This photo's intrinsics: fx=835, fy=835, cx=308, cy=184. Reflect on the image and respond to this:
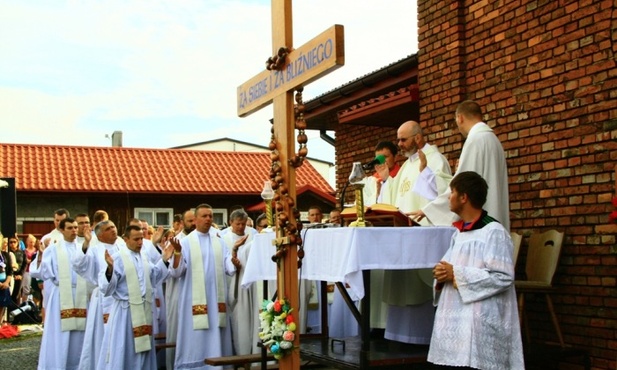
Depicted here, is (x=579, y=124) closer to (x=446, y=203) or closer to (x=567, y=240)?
(x=567, y=240)

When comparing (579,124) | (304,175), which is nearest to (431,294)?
(579,124)

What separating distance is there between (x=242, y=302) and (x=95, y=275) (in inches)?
72.9

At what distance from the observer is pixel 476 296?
497 centimetres

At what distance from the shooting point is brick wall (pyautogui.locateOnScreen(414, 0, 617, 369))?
667cm

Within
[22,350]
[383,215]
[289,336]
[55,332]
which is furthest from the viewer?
[22,350]

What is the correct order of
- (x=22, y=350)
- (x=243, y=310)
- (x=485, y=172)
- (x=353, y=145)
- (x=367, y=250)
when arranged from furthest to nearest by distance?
(x=22, y=350), (x=353, y=145), (x=243, y=310), (x=485, y=172), (x=367, y=250)

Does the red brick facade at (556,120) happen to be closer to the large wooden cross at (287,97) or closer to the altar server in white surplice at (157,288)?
the large wooden cross at (287,97)

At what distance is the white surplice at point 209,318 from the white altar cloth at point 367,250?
14.3 feet

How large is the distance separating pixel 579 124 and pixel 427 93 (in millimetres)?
2277

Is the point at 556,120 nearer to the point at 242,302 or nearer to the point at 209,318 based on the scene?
the point at 242,302

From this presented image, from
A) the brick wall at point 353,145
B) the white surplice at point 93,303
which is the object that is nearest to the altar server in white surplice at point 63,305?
the white surplice at point 93,303

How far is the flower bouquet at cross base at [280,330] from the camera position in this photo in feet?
17.0

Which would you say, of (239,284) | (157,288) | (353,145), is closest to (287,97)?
(239,284)

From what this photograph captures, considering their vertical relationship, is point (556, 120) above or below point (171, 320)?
above
